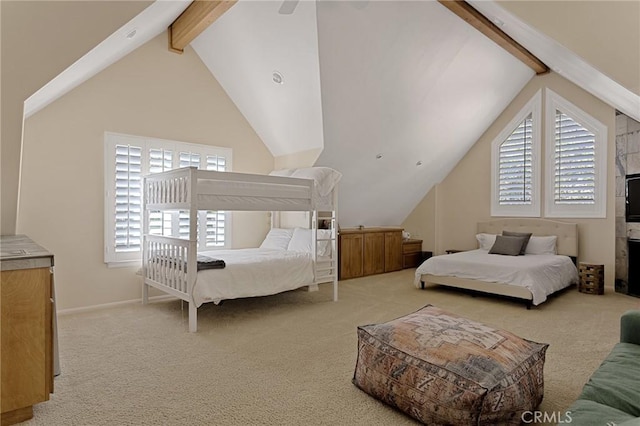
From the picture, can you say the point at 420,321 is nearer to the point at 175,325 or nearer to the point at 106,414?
the point at 106,414

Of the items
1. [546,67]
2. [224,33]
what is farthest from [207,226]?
[546,67]

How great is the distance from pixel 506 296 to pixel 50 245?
558cm

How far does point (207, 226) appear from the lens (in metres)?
5.38

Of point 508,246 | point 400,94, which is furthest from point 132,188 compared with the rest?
point 508,246

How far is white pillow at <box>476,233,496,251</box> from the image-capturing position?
21.3ft

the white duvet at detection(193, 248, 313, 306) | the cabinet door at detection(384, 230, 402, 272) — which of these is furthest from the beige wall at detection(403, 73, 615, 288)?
the white duvet at detection(193, 248, 313, 306)

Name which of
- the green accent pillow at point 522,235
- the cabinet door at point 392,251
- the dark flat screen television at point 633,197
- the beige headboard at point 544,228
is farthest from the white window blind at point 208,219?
the dark flat screen television at point 633,197

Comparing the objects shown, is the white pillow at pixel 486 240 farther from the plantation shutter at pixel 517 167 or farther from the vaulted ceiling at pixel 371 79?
the vaulted ceiling at pixel 371 79

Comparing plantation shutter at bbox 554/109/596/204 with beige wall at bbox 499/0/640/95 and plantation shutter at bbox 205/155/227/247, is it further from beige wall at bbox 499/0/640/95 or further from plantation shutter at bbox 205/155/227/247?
plantation shutter at bbox 205/155/227/247

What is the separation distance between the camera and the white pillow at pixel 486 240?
21.3ft

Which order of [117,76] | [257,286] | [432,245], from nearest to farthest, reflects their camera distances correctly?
1. [257,286]
2. [117,76]
3. [432,245]

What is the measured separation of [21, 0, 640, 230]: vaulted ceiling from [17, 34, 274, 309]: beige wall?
0.66 meters

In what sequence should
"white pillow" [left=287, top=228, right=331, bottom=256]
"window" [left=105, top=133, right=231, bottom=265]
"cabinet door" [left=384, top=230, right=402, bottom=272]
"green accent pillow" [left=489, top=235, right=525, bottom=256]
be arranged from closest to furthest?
"window" [left=105, top=133, right=231, bottom=265], "white pillow" [left=287, top=228, right=331, bottom=256], "green accent pillow" [left=489, top=235, right=525, bottom=256], "cabinet door" [left=384, top=230, right=402, bottom=272]

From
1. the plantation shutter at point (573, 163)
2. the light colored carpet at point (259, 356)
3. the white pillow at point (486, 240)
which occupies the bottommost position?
the light colored carpet at point (259, 356)
